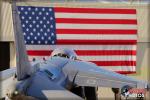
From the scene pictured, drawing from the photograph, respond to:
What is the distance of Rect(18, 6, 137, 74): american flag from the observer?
63.4ft

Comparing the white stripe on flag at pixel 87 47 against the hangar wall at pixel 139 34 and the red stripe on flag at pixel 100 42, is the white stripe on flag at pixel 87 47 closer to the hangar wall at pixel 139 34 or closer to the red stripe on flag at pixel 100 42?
the red stripe on flag at pixel 100 42

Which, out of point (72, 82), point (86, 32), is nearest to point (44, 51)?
point (86, 32)

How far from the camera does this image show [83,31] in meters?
19.5

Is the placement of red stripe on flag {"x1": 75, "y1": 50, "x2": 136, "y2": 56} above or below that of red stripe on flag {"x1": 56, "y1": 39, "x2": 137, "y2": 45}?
below

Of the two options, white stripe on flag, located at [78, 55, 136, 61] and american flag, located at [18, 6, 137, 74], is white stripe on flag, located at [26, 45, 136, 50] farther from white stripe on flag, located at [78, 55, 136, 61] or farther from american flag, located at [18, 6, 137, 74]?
white stripe on flag, located at [78, 55, 136, 61]

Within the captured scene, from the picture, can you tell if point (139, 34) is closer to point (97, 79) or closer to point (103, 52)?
point (103, 52)

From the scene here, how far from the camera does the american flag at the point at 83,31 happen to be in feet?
63.4

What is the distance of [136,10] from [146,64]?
Result: 7.40ft

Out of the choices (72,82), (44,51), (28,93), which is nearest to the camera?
(28,93)

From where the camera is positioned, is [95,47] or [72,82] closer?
[72,82]

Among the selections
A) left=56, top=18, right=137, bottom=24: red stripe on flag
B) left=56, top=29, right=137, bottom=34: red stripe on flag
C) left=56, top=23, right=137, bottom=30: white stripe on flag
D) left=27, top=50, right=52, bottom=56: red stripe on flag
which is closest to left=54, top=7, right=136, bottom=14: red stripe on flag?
left=56, top=18, right=137, bottom=24: red stripe on flag

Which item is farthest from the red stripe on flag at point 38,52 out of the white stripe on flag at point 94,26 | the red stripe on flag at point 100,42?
the white stripe on flag at point 94,26

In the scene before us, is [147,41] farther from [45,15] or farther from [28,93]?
[28,93]

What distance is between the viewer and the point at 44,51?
19297 millimetres
